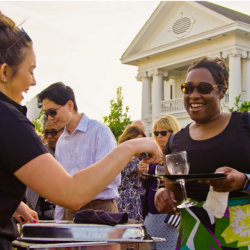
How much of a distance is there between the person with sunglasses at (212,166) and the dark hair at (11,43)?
3.72ft

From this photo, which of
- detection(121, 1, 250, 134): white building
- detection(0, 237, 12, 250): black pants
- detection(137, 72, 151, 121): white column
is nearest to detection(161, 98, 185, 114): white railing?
detection(121, 1, 250, 134): white building

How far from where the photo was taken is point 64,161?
4.68m

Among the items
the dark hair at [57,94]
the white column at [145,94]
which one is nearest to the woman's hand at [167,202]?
the dark hair at [57,94]

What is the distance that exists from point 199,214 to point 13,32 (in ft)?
4.82

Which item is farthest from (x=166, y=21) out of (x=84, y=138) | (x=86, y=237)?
(x=86, y=237)

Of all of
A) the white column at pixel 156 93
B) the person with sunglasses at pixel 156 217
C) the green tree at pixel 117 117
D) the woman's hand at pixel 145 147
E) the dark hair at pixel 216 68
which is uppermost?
the white column at pixel 156 93

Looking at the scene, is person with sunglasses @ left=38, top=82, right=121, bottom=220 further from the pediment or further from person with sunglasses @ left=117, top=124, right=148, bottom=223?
the pediment

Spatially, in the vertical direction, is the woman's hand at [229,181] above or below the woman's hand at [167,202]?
above

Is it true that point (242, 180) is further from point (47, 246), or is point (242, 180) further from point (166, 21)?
point (166, 21)

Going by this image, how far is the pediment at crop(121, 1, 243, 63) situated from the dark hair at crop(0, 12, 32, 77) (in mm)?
29475

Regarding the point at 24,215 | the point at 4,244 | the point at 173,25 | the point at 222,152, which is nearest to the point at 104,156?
the point at 24,215

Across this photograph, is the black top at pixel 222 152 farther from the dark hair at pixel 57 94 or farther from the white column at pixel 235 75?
the white column at pixel 235 75

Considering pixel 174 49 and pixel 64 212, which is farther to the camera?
pixel 174 49

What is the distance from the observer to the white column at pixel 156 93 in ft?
112
